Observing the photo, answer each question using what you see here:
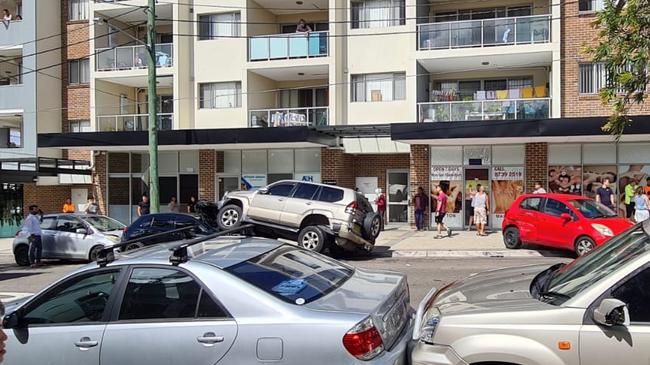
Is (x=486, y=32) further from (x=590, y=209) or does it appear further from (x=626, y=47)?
(x=626, y=47)

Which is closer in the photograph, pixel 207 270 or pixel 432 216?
pixel 207 270

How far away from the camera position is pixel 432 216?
2253 cm

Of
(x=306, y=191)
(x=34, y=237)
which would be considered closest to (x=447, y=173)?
(x=306, y=191)

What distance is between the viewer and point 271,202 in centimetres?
1521

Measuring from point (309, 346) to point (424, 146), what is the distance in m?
19.3

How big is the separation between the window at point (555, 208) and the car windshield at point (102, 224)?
468 inches

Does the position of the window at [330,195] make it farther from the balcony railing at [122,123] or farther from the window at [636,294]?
the balcony railing at [122,123]

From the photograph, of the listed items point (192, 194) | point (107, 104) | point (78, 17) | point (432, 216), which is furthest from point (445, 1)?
point (78, 17)

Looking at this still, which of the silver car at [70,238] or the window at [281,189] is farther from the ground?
the window at [281,189]

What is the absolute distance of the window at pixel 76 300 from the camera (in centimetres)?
443

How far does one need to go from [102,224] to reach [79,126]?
13.2 meters

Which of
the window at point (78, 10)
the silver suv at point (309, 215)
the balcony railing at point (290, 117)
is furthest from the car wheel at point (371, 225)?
the window at point (78, 10)

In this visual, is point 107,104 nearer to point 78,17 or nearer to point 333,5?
point 78,17

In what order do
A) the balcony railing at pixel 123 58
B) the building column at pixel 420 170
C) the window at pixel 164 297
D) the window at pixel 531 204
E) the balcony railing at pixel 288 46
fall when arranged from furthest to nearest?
the balcony railing at pixel 123 58 < the balcony railing at pixel 288 46 < the building column at pixel 420 170 < the window at pixel 531 204 < the window at pixel 164 297
